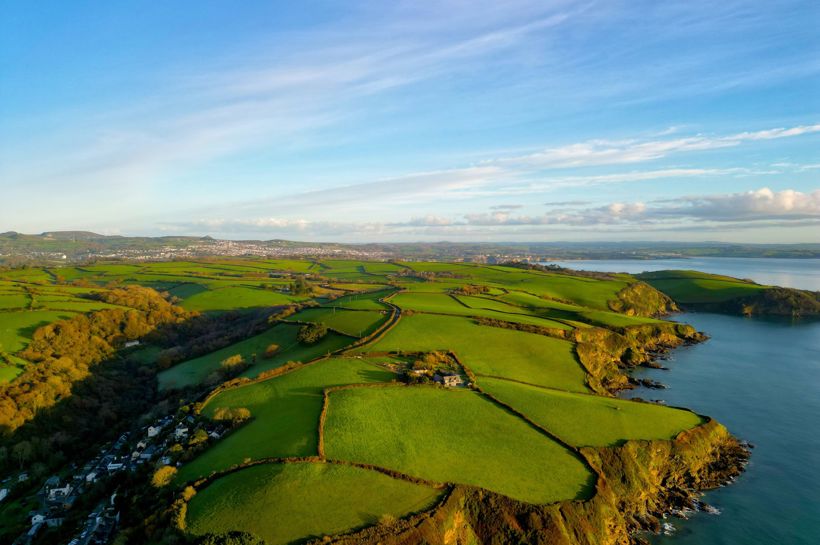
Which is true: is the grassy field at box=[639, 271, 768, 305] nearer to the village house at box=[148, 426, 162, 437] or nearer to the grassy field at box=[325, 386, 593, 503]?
the grassy field at box=[325, 386, 593, 503]

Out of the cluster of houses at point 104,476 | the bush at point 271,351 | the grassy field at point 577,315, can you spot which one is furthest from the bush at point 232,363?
the grassy field at point 577,315

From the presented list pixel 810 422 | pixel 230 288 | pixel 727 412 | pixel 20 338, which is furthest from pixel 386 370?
pixel 230 288

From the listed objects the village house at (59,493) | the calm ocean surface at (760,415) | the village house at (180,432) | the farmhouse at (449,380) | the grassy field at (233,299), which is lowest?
the village house at (59,493)

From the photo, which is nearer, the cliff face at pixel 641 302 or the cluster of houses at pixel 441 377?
the cluster of houses at pixel 441 377

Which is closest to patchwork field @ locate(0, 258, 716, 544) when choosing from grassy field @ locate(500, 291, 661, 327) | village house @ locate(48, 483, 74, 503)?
grassy field @ locate(500, 291, 661, 327)

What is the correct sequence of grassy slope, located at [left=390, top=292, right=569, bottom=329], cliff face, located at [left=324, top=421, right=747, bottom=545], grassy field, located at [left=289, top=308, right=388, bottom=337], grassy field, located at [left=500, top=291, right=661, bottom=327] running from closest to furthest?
cliff face, located at [left=324, top=421, right=747, bottom=545] < grassy field, located at [left=289, top=308, right=388, bottom=337] < grassy slope, located at [left=390, top=292, right=569, bottom=329] < grassy field, located at [left=500, top=291, right=661, bottom=327]

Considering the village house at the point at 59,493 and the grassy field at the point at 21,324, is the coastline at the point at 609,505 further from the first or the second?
the grassy field at the point at 21,324
